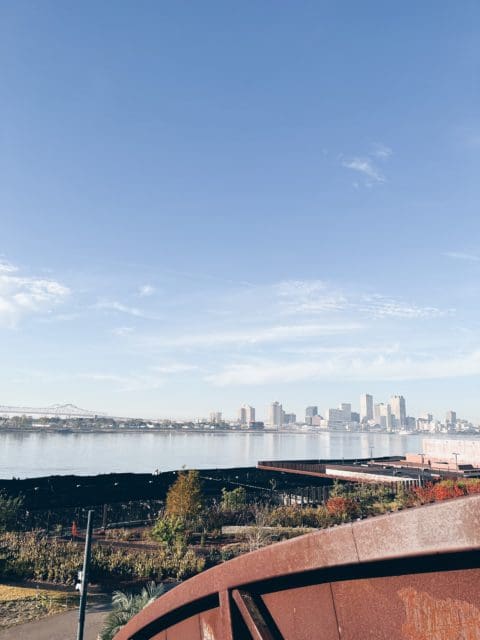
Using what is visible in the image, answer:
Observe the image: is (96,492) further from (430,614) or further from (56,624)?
(430,614)

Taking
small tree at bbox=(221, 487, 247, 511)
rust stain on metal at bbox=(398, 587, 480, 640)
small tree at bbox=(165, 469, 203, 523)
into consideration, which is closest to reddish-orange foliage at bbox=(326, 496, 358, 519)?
small tree at bbox=(221, 487, 247, 511)

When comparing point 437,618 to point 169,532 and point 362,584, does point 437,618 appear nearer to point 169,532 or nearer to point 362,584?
point 362,584

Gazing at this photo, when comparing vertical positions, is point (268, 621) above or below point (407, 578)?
below

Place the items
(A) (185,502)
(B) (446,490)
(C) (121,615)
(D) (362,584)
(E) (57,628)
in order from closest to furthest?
(D) (362,584) → (C) (121,615) → (E) (57,628) → (A) (185,502) → (B) (446,490)

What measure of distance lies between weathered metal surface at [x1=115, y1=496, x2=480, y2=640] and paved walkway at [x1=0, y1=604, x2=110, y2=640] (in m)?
12.2

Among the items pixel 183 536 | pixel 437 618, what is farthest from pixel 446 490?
pixel 437 618

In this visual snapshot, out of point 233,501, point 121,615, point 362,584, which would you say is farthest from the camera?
point 233,501

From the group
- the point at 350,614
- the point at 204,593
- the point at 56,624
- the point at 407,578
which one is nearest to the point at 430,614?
the point at 407,578

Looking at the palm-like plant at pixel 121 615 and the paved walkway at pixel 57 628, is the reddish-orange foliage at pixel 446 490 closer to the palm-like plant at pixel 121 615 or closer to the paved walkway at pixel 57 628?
the palm-like plant at pixel 121 615

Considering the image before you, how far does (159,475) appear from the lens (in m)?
39.3

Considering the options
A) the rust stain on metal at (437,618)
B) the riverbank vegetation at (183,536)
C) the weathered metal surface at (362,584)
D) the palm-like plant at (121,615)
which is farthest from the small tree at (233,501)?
the rust stain on metal at (437,618)

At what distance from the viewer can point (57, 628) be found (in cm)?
1537

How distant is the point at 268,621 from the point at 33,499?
31828 mm

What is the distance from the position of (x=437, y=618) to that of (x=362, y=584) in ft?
2.32
